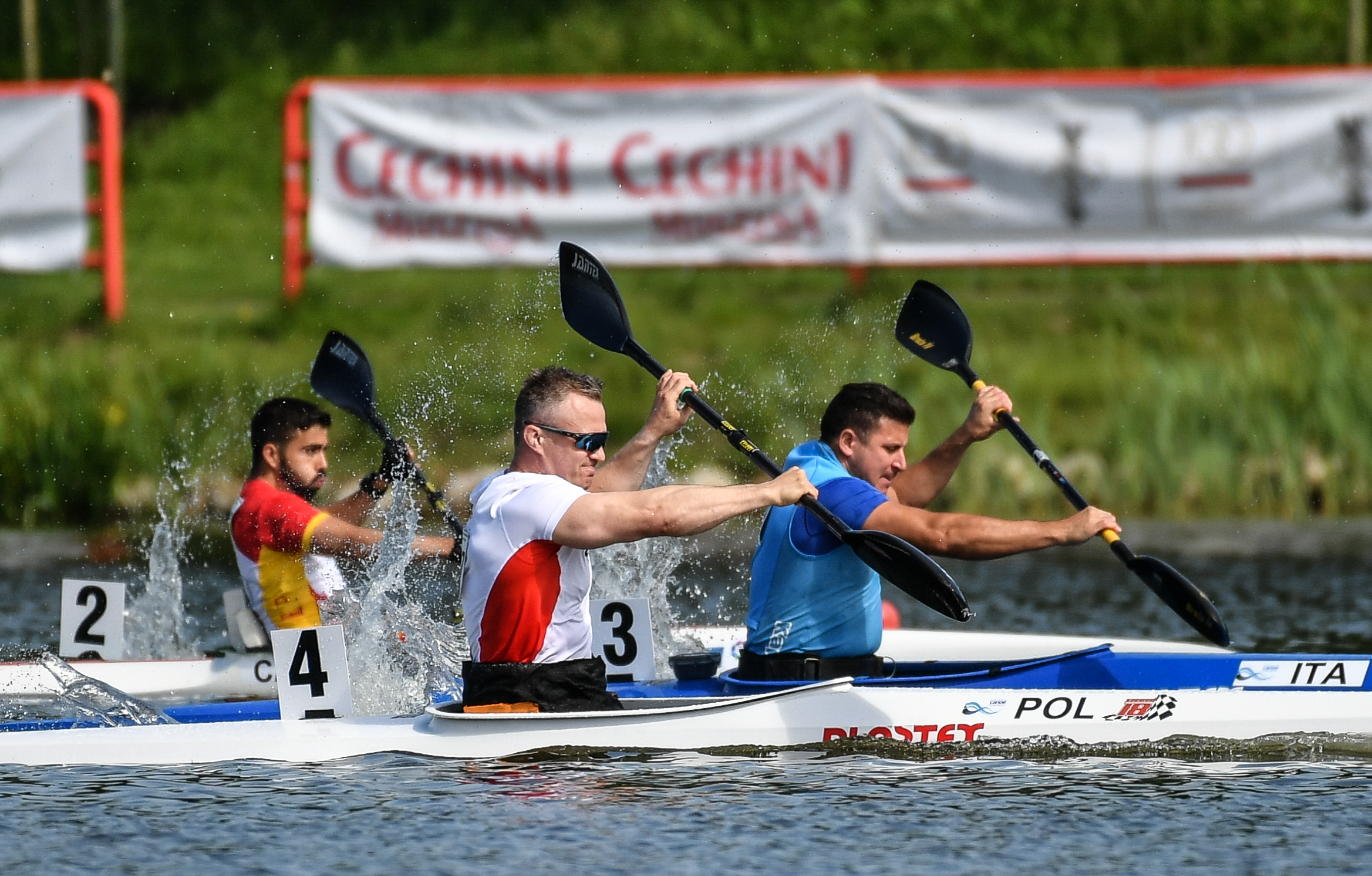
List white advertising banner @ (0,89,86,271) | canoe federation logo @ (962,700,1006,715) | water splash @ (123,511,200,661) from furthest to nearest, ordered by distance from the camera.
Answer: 1. white advertising banner @ (0,89,86,271)
2. water splash @ (123,511,200,661)
3. canoe federation logo @ (962,700,1006,715)

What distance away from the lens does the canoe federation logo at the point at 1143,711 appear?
679cm

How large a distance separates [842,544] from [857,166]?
7.93 metres

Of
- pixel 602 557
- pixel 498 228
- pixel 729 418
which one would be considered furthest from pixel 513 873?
pixel 498 228

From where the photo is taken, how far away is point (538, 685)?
6375mm

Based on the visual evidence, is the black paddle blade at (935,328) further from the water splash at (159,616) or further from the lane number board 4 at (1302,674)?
the water splash at (159,616)

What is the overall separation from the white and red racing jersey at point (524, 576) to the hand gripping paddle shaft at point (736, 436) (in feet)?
2.94

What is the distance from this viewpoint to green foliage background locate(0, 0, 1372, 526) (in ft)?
42.3

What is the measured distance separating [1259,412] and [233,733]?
8280 millimetres

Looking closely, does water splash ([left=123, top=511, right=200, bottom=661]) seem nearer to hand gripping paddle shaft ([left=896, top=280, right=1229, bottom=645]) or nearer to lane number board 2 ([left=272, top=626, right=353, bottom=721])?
lane number board 2 ([left=272, top=626, right=353, bottom=721])

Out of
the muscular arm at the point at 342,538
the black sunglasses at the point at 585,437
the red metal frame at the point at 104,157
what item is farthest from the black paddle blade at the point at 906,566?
the red metal frame at the point at 104,157

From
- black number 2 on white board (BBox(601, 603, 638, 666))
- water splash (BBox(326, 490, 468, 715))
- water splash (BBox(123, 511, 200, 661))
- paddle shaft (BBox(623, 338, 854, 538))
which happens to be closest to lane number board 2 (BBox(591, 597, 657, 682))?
black number 2 on white board (BBox(601, 603, 638, 666))

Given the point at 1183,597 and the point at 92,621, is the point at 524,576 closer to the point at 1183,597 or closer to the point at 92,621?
the point at 1183,597

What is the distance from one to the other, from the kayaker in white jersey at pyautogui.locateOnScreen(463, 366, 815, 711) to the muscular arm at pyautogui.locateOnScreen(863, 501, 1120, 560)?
2.02 feet

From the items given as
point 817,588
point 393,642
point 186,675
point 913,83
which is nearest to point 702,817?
point 817,588
